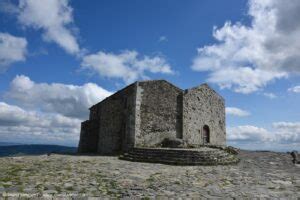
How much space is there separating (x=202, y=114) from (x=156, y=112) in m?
4.90

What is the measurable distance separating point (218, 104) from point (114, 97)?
33.7ft

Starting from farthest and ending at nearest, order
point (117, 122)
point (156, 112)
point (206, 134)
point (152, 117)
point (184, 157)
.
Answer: point (206, 134)
point (117, 122)
point (156, 112)
point (152, 117)
point (184, 157)

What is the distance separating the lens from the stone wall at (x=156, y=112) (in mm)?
21172

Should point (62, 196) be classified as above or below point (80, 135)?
below

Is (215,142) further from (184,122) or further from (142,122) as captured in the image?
(142,122)

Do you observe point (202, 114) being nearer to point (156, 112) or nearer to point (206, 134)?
point (206, 134)

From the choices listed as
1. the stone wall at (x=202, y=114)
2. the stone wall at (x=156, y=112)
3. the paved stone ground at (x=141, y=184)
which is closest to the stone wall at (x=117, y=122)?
the stone wall at (x=156, y=112)

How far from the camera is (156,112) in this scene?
21906mm

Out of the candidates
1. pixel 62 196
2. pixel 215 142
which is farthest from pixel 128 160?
pixel 215 142

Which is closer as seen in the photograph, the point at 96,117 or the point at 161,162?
the point at 161,162

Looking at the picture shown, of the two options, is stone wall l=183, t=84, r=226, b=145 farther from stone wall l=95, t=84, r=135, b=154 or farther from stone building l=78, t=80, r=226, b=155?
stone wall l=95, t=84, r=135, b=154

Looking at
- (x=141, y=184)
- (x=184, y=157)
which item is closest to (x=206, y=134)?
(x=184, y=157)

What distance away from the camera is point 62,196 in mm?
7641

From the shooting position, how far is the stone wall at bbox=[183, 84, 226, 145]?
905 inches
